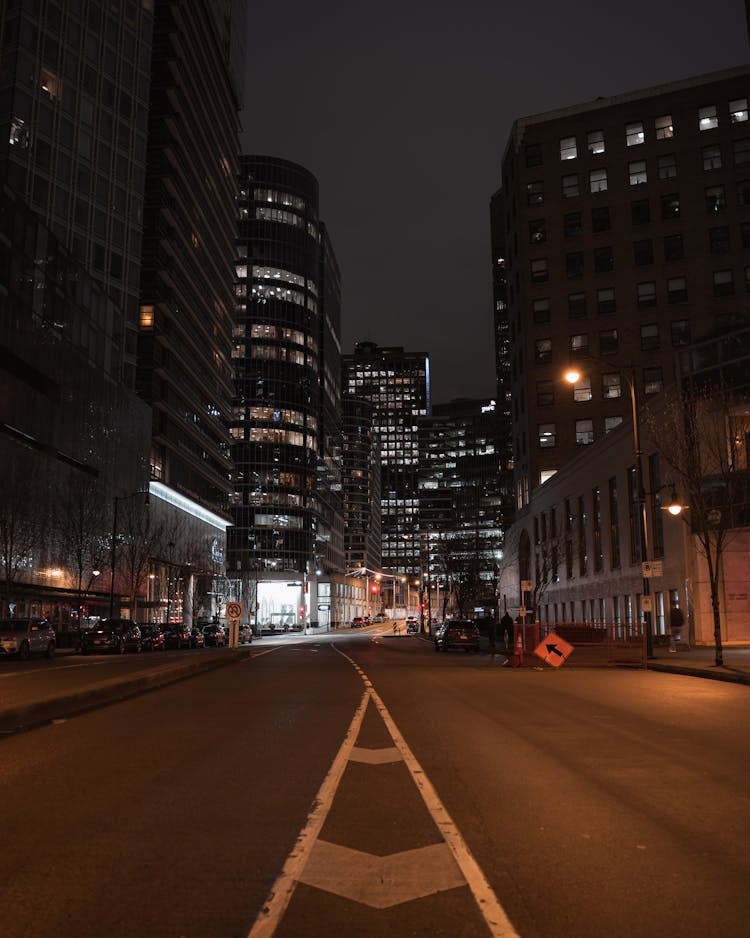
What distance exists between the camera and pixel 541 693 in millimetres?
19000

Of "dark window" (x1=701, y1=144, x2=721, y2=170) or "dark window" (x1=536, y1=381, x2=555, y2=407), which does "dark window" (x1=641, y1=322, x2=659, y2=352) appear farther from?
"dark window" (x1=701, y1=144, x2=721, y2=170)

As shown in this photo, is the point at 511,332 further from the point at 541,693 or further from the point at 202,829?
the point at 202,829

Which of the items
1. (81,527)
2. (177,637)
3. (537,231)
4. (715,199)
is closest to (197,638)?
(177,637)

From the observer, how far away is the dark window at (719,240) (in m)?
65.9

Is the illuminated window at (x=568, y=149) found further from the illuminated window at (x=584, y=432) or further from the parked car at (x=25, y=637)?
the parked car at (x=25, y=637)

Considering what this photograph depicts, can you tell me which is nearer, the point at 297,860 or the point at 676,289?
the point at 297,860

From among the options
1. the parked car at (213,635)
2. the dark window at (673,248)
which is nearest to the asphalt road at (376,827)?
the parked car at (213,635)

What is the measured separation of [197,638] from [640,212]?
46695mm

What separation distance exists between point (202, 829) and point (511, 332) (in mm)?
74807

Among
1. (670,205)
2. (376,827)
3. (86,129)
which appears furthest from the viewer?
(86,129)

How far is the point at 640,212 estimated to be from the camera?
68.6 metres

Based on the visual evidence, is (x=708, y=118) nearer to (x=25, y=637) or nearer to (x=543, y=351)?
(x=543, y=351)

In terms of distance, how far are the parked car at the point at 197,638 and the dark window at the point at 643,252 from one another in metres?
43.5

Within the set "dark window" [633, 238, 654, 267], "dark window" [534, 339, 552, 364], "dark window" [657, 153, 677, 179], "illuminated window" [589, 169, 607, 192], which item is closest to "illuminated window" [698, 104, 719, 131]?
"dark window" [657, 153, 677, 179]
